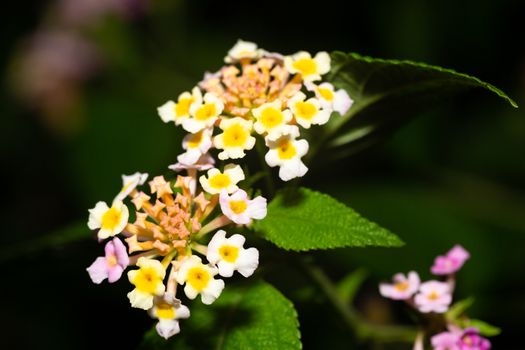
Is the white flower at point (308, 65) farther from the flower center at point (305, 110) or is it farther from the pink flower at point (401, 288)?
the pink flower at point (401, 288)

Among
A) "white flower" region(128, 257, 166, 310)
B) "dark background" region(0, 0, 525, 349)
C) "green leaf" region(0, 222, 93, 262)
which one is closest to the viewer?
"white flower" region(128, 257, 166, 310)

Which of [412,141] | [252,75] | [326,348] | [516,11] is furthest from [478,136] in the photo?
[252,75]

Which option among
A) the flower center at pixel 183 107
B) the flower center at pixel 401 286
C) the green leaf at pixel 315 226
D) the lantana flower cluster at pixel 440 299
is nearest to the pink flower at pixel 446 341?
the lantana flower cluster at pixel 440 299

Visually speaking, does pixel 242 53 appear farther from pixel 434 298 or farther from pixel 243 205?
pixel 434 298

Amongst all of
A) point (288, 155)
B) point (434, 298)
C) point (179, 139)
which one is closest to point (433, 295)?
point (434, 298)

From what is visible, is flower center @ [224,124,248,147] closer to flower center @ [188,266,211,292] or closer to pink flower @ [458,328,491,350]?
flower center @ [188,266,211,292]

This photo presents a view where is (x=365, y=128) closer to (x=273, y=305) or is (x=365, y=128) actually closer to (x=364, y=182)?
(x=273, y=305)

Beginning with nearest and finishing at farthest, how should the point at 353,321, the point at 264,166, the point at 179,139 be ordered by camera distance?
the point at 264,166 → the point at 353,321 → the point at 179,139

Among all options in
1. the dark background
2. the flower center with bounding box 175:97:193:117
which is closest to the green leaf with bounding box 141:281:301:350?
the flower center with bounding box 175:97:193:117
